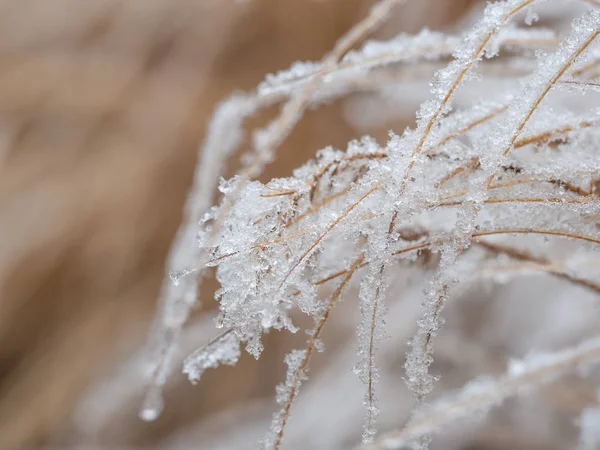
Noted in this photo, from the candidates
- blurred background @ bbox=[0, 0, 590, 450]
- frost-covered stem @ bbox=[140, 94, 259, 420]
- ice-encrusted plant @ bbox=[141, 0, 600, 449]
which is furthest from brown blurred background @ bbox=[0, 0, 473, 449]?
ice-encrusted plant @ bbox=[141, 0, 600, 449]

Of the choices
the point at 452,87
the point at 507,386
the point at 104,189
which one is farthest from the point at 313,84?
the point at 104,189

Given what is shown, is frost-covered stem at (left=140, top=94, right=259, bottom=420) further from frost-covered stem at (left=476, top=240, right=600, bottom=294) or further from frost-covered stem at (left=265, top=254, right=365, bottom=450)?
frost-covered stem at (left=476, top=240, right=600, bottom=294)

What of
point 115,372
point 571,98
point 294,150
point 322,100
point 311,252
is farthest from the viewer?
point 294,150

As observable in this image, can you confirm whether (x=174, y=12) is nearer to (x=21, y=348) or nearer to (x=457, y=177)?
(x=21, y=348)

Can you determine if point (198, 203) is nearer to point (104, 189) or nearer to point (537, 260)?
point (537, 260)

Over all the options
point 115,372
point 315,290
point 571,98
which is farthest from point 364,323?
point 115,372

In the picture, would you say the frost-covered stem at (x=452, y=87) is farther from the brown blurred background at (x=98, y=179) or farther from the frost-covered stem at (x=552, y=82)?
the brown blurred background at (x=98, y=179)
